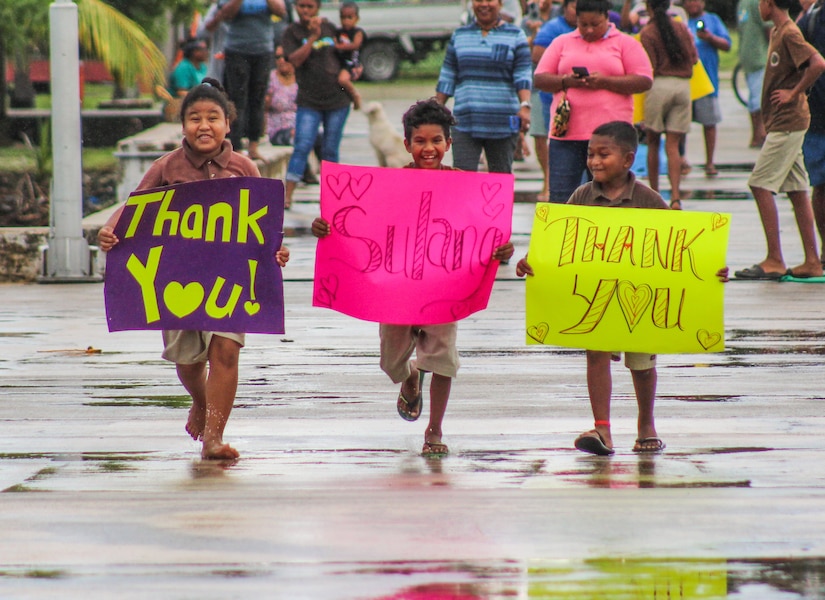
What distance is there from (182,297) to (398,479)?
1.16m

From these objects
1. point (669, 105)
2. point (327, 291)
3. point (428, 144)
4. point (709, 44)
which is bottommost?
point (327, 291)

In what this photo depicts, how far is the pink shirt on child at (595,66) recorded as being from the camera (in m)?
9.39

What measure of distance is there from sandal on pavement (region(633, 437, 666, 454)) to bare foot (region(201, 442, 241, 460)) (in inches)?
60.2

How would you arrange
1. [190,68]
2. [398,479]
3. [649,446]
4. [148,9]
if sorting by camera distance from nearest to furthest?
[398,479], [649,446], [190,68], [148,9]

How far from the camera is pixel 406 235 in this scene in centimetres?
588

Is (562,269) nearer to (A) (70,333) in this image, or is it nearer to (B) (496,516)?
(B) (496,516)

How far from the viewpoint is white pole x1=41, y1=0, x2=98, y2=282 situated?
33.1 ft

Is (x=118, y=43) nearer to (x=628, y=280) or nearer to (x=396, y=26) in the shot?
(x=628, y=280)

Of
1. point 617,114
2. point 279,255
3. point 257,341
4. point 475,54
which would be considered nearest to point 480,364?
point 257,341

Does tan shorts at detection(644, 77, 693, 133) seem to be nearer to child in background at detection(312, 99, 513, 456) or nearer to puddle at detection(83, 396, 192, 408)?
puddle at detection(83, 396, 192, 408)

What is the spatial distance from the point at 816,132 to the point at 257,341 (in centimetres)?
417

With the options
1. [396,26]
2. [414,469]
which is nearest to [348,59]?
[414,469]

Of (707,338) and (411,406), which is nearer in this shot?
(707,338)

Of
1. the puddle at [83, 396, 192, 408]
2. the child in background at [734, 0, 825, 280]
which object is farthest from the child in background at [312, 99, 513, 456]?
the child in background at [734, 0, 825, 280]
